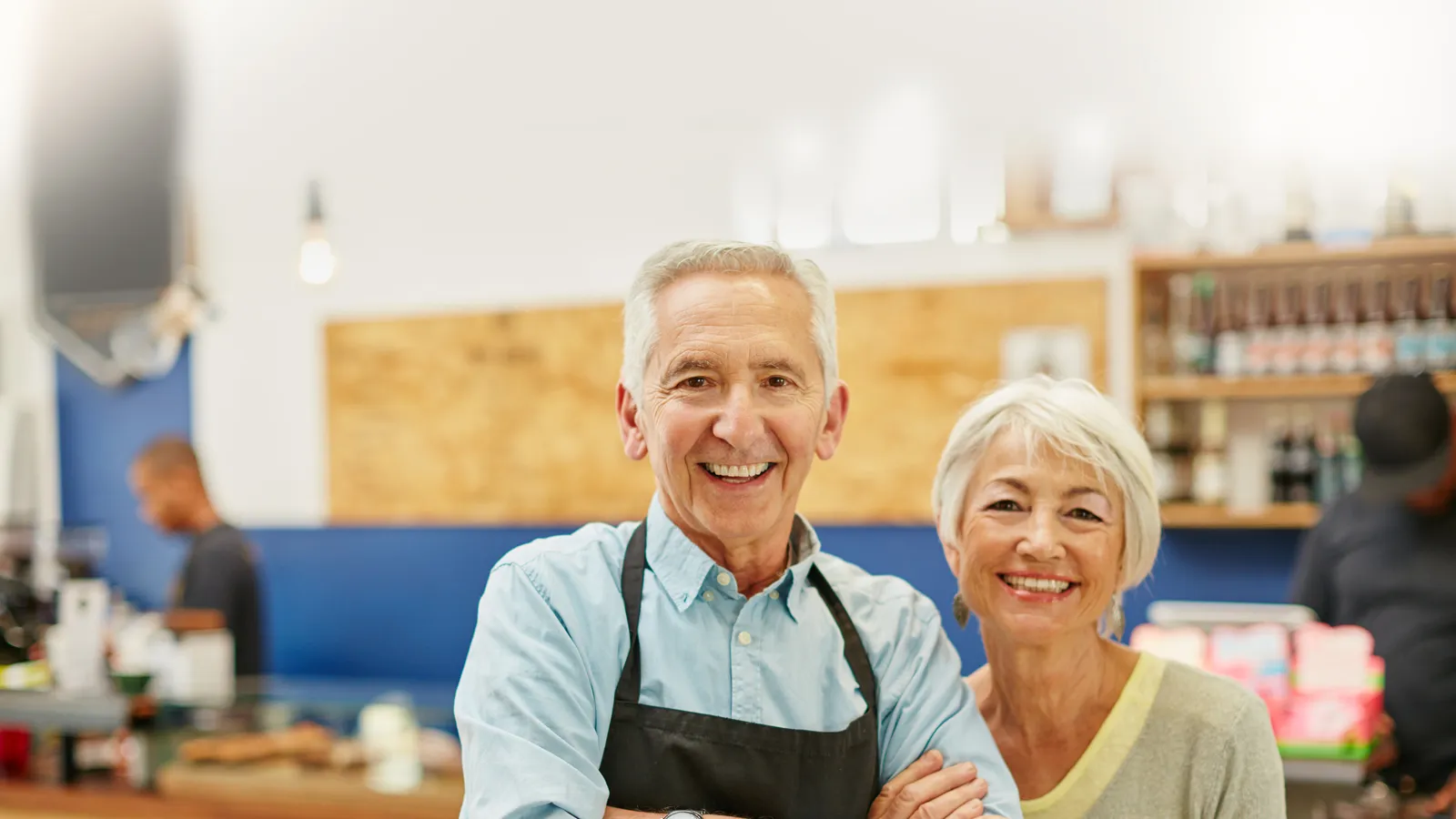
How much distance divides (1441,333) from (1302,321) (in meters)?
0.48

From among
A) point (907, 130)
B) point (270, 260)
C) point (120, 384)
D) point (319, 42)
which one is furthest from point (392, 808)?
point (120, 384)

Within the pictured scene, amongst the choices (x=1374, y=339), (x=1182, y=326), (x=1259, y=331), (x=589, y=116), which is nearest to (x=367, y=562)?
(x=589, y=116)

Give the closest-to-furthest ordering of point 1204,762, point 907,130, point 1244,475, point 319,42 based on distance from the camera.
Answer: point 1204,762, point 319,42, point 1244,475, point 907,130

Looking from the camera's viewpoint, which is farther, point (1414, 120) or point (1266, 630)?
point (1414, 120)

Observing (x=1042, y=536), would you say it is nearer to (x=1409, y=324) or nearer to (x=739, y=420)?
(x=739, y=420)

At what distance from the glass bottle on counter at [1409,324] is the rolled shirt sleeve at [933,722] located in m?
3.56

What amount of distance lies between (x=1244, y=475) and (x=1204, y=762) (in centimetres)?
355

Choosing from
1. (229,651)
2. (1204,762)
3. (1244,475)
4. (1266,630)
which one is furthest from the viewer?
(1244,475)

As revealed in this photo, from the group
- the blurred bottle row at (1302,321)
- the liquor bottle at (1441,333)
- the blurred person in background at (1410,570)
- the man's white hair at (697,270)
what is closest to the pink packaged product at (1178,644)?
the blurred person in background at (1410,570)

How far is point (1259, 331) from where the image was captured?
4699 mm

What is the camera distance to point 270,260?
6.72 metres

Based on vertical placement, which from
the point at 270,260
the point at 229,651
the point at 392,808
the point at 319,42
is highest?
the point at 319,42

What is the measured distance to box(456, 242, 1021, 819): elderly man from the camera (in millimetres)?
1497

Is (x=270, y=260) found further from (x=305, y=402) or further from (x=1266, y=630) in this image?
(x=1266, y=630)
